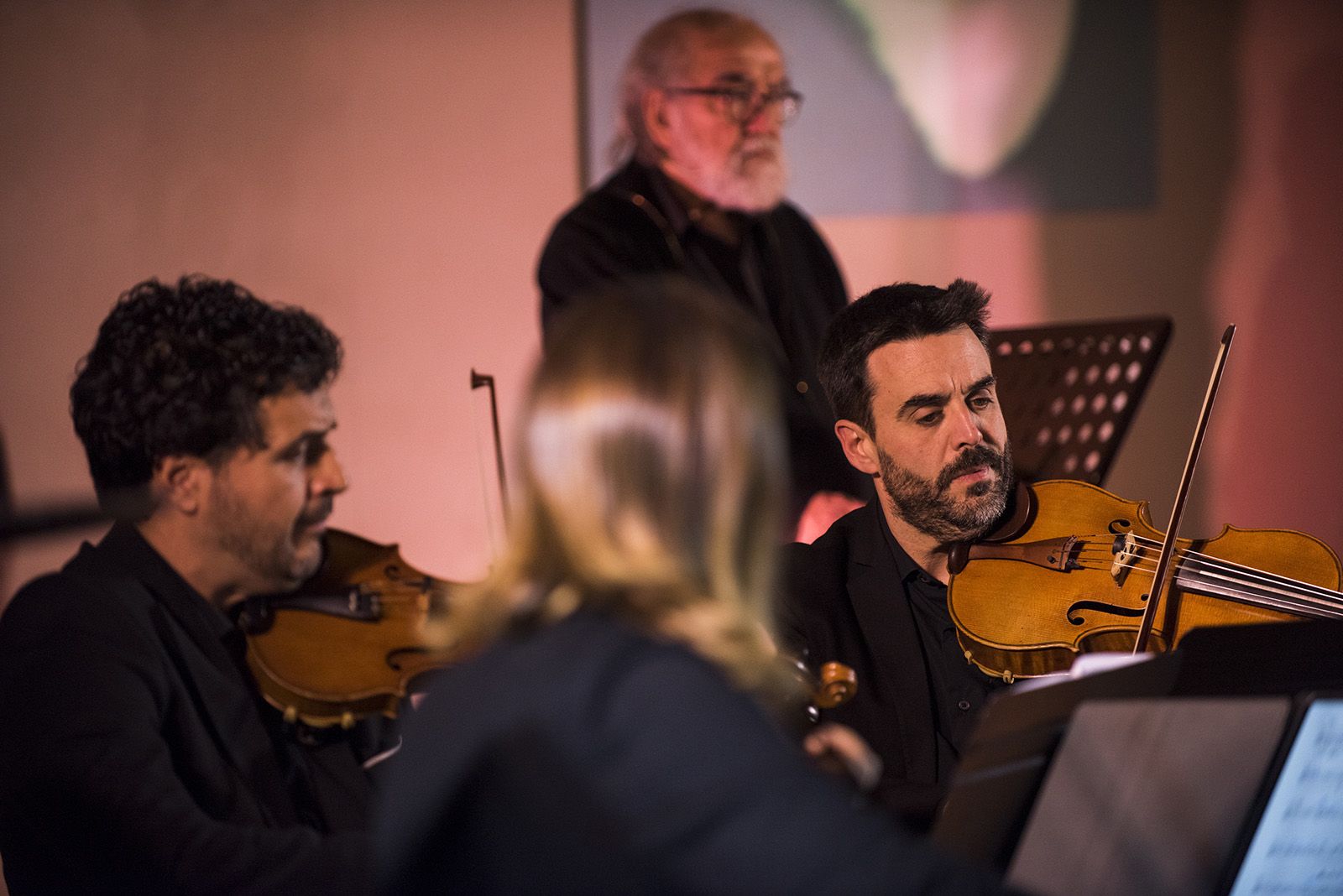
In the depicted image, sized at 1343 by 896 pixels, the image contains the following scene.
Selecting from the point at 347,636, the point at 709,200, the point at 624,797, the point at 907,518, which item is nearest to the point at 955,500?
the point at 907,518

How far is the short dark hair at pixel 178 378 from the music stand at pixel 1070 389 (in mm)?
1174

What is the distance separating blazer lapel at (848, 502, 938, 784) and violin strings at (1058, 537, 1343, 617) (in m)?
0.26

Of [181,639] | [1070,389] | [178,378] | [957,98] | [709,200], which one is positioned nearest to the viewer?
[181,639]

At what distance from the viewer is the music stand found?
236cm

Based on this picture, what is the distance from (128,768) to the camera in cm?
147

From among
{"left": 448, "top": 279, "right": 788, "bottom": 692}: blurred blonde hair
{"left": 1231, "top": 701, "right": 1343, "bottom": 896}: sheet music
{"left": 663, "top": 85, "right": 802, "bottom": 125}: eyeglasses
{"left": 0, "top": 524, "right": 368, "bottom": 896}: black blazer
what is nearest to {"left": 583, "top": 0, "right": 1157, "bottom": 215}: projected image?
{"left": 663, "top": 85, "right": 802, "bottom": 125}: eyeglasses

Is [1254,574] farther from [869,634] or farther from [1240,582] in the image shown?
[869,634]

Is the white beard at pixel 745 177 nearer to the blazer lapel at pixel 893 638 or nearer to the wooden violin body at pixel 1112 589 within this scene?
the blazer lapel at pixel 893 638

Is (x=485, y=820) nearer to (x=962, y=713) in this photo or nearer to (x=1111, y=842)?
(x=1111, y=842)

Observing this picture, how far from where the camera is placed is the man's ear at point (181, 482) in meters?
1.83

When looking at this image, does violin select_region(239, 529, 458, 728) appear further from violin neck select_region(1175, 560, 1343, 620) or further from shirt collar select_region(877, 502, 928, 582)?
violin neck select_region(1175, 560, 1343, 620)

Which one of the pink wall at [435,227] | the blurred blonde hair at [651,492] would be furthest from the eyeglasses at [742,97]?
the blurred blonde hair at [651,492]

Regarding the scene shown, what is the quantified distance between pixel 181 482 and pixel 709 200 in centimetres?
163

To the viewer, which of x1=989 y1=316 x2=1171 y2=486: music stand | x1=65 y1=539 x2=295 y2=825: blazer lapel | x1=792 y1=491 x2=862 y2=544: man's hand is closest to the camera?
x1=65 y1=539 x2=295 y2=825: blazer lapel
